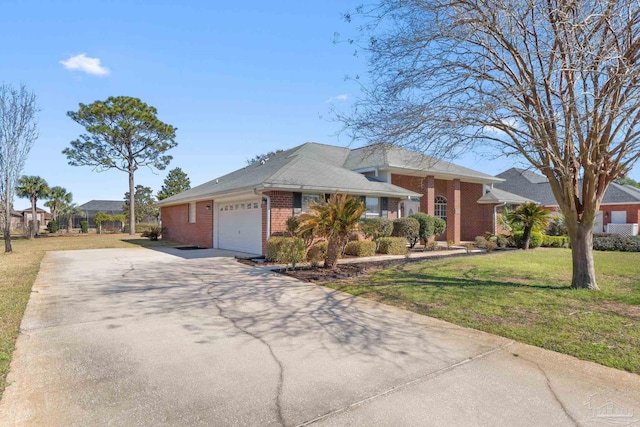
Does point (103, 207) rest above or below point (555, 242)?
above

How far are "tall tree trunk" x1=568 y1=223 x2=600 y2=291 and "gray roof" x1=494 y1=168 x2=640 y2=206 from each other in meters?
19.9

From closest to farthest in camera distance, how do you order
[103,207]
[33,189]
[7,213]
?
[7,213]
[33,189]
[103,207]

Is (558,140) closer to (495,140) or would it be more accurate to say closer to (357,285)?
(495,140)

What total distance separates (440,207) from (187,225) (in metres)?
15.7

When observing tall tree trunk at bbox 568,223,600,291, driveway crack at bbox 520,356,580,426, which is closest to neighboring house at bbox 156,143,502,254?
tall tree trunk at bbox 568,223,600,291

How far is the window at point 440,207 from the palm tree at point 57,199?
44.0 meters

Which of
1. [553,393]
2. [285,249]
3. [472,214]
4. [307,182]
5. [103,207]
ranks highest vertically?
[103,207]

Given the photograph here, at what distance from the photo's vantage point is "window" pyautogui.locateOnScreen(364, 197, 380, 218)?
52.6 feet

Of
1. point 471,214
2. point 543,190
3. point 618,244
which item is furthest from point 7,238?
point 543,190

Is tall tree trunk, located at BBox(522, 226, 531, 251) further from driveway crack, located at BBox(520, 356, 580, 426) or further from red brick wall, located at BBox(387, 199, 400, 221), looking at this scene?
driveway crack, located at BBox(520, 356, 580, 426)

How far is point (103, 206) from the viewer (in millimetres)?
65500

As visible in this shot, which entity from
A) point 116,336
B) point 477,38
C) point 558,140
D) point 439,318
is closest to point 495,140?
point 558,140

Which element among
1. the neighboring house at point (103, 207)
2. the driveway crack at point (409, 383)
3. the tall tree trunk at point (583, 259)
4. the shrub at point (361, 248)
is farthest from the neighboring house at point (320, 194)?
the neighboring house at point (103, 207)

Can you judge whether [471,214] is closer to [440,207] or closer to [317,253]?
[440,207]
